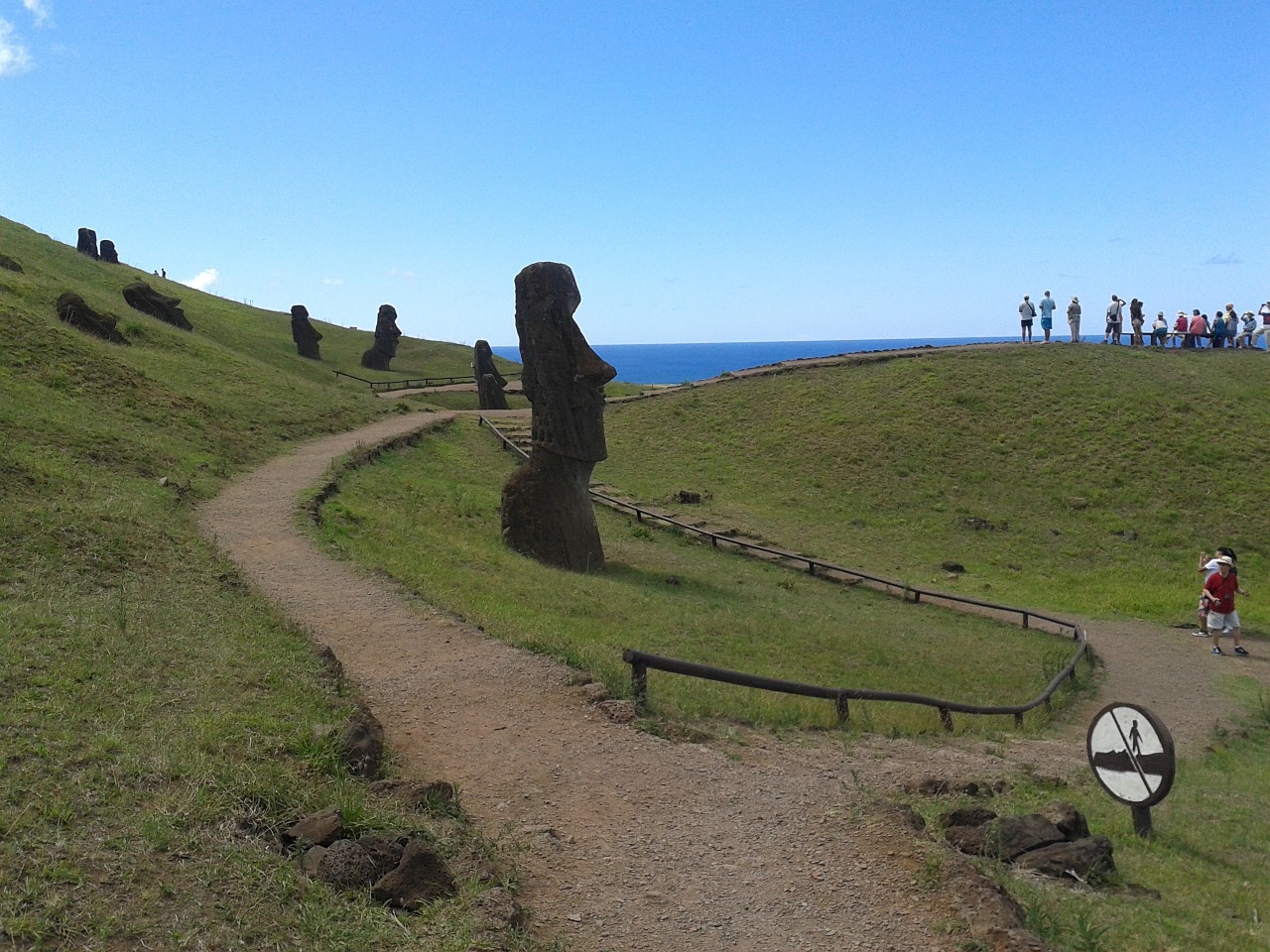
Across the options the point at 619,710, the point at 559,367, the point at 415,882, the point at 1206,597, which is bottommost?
the point at 1206,597

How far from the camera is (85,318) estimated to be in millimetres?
30516

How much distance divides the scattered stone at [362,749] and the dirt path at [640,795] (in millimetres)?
428

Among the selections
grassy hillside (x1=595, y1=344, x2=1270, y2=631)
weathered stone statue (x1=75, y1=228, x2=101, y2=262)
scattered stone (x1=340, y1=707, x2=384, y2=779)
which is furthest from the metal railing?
weathered stone statue (x1=75, y1=228, x2=101, y2=262)

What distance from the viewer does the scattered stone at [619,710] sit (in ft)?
30.7

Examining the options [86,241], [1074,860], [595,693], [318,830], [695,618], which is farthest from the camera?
[86,241]

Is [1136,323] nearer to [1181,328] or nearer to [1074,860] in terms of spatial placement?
[1181,328]

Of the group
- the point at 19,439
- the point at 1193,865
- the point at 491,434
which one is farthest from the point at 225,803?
the point at 491,434

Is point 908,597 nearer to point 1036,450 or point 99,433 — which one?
point 1036,450

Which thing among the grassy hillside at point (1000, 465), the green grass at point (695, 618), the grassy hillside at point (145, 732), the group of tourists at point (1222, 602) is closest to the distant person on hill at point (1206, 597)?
the group of tourists at point (1222, 602)

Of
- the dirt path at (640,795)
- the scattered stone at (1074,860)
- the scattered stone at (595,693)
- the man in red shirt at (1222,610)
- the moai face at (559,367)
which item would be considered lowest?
the man in red shirt at (1222,610)

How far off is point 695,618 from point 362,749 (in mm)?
8961

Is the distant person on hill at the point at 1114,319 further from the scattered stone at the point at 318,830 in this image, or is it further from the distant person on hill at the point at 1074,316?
the scattered stone at the point at 318,830

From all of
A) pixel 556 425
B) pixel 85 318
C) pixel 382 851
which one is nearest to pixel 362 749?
pixel 382 851

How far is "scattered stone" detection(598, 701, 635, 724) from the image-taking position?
9.37 metres
